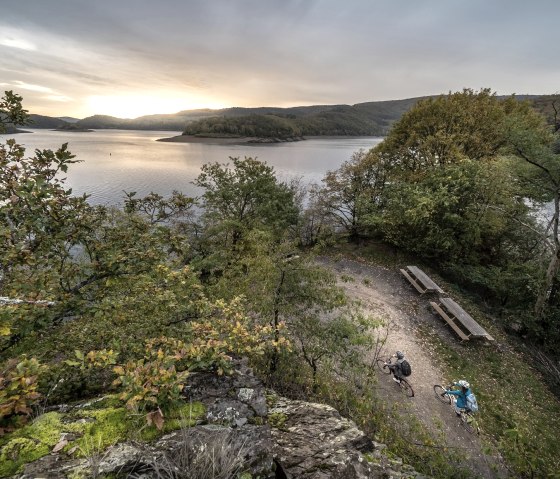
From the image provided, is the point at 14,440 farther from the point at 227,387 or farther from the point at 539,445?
the point at 539,445

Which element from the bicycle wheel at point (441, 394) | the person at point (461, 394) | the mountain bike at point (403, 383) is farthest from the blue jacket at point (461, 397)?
the mountain bike at point (403, 383)

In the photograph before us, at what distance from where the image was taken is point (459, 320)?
14047mm

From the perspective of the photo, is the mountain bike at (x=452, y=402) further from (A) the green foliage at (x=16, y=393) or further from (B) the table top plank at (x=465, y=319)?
(A) the green foliage at (x=16, y=393)

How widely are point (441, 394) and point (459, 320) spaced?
4819 millimetres

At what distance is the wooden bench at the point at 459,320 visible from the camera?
13258mm

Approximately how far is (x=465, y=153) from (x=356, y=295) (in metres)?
14.8

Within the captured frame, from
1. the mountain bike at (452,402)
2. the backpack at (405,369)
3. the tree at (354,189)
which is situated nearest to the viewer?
the mountain bike at (452,402)

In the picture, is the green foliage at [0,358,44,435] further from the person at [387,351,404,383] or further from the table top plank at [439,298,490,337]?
the table top plank at [439,298,490,337]

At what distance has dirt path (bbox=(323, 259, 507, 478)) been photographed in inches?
349

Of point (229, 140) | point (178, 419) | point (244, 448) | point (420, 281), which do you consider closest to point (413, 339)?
point (420, 281)

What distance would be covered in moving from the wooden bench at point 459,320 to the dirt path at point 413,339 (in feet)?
1.42

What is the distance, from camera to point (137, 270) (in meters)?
4.88

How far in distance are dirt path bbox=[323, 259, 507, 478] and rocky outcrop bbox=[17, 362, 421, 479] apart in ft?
17.5

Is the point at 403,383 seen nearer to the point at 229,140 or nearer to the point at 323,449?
the point at 323,449
